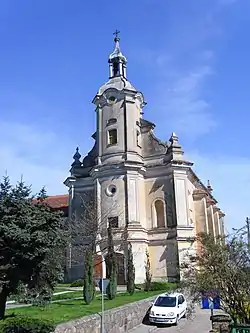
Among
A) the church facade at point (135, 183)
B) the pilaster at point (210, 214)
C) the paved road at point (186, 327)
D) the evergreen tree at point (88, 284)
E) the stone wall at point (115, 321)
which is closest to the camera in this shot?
the stone wall at point (115, 321)

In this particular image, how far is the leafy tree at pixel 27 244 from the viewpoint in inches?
625

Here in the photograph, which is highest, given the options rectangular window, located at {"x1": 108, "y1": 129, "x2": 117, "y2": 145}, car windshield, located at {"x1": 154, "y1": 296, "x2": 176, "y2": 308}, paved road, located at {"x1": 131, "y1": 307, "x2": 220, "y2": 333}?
rectangular window, located at {"x1": 108, "y1": 129, "x2": 117, "y2": 145}

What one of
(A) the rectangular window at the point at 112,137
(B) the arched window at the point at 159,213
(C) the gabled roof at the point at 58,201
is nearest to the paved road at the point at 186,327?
(B) the arched window at the point at 159,213

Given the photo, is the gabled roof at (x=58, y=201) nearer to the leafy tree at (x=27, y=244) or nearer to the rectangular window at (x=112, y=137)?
the rectangular window at (x=112, y=137)

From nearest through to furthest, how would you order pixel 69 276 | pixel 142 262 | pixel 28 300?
pixel 28 300 < pixel 142 262 < pixel 69 276

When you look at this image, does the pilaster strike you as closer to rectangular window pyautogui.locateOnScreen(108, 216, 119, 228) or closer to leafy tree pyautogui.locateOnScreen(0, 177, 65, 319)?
rectangular window pyautogui.locateOnScreen(108, 216, 119, 228)

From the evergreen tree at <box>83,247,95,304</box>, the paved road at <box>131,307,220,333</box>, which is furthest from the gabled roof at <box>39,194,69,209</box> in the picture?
the paved road at <box>131,307,220,333</box>

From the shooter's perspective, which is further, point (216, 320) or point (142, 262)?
point (142, 262)

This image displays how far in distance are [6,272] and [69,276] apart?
1180 inches

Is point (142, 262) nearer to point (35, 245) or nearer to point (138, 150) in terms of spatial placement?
point (138, 150)

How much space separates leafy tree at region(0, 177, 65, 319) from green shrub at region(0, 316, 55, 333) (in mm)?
1854

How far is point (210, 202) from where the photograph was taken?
59.5 meters

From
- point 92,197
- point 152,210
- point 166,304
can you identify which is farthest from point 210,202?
point 166,304

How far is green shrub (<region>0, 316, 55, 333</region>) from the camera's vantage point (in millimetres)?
14141
